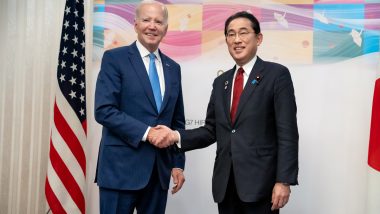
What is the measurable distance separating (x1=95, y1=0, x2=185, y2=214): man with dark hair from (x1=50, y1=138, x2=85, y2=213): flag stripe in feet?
2.76

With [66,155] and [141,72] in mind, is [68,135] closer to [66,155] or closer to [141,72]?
A: [66,155]

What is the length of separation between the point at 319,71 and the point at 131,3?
1537 mm

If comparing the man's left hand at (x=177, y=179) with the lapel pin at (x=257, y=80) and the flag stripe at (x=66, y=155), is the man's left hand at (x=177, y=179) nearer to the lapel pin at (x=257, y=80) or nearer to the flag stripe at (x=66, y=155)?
the lapel pin at (x=257, y=80)

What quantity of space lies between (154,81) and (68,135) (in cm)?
103

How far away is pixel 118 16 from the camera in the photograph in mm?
3174

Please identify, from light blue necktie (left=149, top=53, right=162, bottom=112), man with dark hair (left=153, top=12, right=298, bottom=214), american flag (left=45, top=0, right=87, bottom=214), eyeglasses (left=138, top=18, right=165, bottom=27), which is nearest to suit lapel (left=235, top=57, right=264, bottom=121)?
man with dark hair (left=153, top=12, right=298, bottom=214)

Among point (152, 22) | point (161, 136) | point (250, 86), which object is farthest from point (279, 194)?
point (152, 22)

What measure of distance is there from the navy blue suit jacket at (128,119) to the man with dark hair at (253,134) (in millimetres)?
136

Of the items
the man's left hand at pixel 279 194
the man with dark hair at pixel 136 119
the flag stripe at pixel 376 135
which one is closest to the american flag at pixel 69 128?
the man with dark hair at pixel 136 119

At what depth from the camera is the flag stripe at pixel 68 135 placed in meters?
2.82

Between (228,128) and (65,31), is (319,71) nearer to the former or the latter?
(228,128)

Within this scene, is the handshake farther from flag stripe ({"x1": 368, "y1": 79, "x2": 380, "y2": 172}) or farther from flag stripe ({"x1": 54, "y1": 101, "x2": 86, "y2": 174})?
flag stripe ({"x1": 368, "y1": 79, "x2": 380, "y2": 172})

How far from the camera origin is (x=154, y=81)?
7.00 ft

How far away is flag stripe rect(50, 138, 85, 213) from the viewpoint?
111 inches
